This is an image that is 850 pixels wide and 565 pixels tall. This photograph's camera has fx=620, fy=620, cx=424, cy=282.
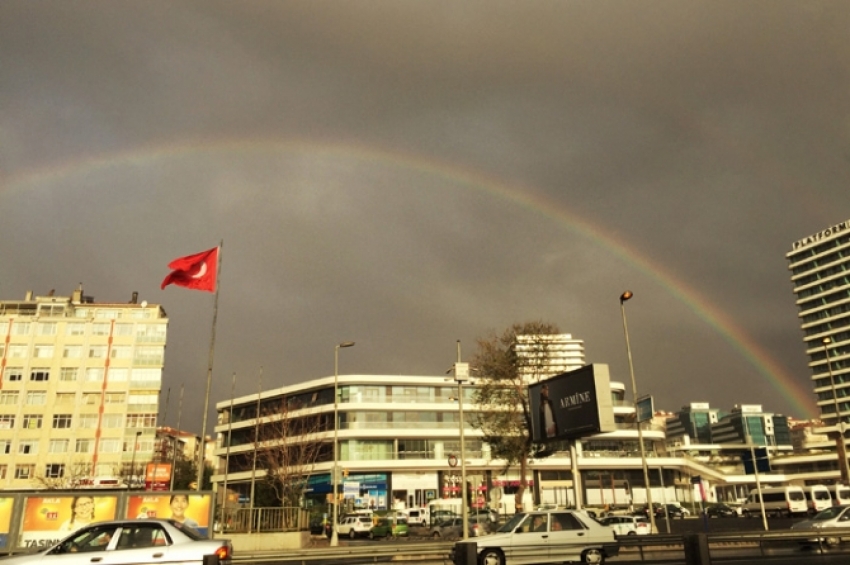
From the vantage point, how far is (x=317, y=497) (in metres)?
71.1

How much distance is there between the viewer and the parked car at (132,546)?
38.8 feet

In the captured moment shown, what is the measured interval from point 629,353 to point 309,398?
170 ft

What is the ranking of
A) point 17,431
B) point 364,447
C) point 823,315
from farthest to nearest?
point 823,315 → point 17,431 → point 364,447

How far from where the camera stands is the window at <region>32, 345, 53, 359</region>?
8012cm

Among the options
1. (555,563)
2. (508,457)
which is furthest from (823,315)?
(555,563)

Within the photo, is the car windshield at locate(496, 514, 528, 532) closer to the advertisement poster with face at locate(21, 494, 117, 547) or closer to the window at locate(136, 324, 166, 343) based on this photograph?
the advertisement poster with face at locate(21, 494, 117, 547)

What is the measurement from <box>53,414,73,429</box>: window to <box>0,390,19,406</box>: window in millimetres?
5362

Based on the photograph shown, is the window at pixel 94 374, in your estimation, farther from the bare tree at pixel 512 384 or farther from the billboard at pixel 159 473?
the bare tree at pixel 512 384

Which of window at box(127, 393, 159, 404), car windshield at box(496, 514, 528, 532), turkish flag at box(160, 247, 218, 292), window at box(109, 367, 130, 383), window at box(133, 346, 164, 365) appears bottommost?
car windshield at box(496, 514, 528, 532)

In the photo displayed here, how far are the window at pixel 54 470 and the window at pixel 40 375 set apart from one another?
10808mm

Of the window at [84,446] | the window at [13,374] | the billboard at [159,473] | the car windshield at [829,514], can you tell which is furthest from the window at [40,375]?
the car windshield at [829,514]

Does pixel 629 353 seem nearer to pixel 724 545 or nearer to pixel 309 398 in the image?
pixel 724 545

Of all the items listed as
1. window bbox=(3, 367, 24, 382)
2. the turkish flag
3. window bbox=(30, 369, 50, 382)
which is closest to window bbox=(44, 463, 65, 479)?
window bbox=(30, 369, 50, 382)

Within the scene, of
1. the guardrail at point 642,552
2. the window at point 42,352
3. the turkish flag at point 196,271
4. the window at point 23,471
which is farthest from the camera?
the window at point 42,352
